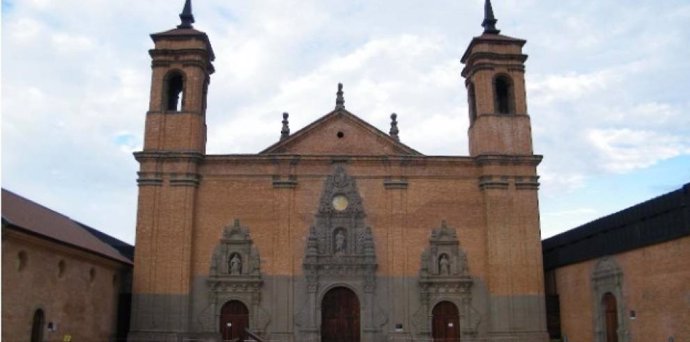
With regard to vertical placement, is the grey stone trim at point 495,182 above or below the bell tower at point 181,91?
below

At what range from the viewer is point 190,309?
91.3ft

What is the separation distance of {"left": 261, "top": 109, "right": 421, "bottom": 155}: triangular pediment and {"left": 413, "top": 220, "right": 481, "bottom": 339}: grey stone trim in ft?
15.1

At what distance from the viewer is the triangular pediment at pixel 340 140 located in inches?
1204

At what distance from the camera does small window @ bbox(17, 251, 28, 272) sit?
20.1 meters

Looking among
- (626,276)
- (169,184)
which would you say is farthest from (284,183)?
(626,276)

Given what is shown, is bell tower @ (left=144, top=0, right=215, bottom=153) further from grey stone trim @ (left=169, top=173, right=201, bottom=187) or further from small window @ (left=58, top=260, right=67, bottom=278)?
small window @ (left=58, top=260, right=67, bottom=278)

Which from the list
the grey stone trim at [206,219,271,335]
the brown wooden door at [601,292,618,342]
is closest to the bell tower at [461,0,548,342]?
the brown wooden door at [601,292,618,342]

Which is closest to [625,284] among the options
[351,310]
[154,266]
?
[351,310]

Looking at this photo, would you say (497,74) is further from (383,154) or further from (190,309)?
(190,309)

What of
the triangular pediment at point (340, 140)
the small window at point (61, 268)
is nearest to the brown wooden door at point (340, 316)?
the triangular pediment at point (340, 140)

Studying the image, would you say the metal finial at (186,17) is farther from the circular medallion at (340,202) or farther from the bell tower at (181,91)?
the circular medallion at (340,202)

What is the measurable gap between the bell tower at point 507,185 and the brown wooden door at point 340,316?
5887 mm

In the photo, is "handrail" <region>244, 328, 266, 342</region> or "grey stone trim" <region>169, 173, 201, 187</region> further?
"grey stone trim" <region>169, 173, 201, 187</region>

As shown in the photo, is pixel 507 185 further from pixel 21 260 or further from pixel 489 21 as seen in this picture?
pixel 21 260
